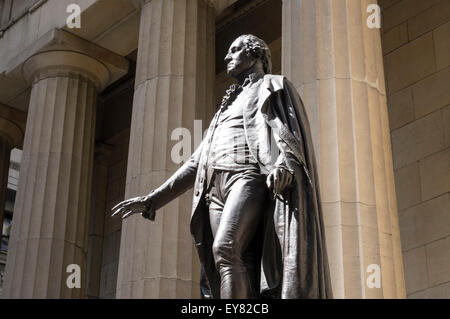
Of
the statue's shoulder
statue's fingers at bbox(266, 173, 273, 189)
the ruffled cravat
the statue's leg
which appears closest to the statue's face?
the ruffled cravat

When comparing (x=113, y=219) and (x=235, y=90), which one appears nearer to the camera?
(x=235, y=90)

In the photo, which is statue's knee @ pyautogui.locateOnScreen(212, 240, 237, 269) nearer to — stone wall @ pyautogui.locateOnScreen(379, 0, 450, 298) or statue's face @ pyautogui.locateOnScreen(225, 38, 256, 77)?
statue's face @ pyautogui.locateOnScreen(225, 38, 256, 77)

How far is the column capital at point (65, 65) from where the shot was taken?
20.2 metres

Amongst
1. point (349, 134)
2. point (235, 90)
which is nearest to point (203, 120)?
A: point (349, 134)

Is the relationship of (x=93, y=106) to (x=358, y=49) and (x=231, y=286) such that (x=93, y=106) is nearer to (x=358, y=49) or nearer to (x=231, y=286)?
(x=358, y=49)

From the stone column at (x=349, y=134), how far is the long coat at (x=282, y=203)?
9.32ft

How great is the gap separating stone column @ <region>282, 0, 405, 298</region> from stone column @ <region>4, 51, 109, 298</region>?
7.65 meters

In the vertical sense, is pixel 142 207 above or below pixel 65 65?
below

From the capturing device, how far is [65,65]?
20.2m

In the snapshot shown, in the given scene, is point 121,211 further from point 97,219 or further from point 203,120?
point 97,219

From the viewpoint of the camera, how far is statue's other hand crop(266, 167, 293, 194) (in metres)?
7.33

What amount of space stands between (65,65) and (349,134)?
10.2 m

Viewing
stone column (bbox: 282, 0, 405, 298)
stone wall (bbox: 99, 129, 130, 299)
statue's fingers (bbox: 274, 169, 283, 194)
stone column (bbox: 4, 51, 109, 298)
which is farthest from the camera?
stone wall (bbox: 99, 129, 130, 299)

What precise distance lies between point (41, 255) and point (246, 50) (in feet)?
35.8
